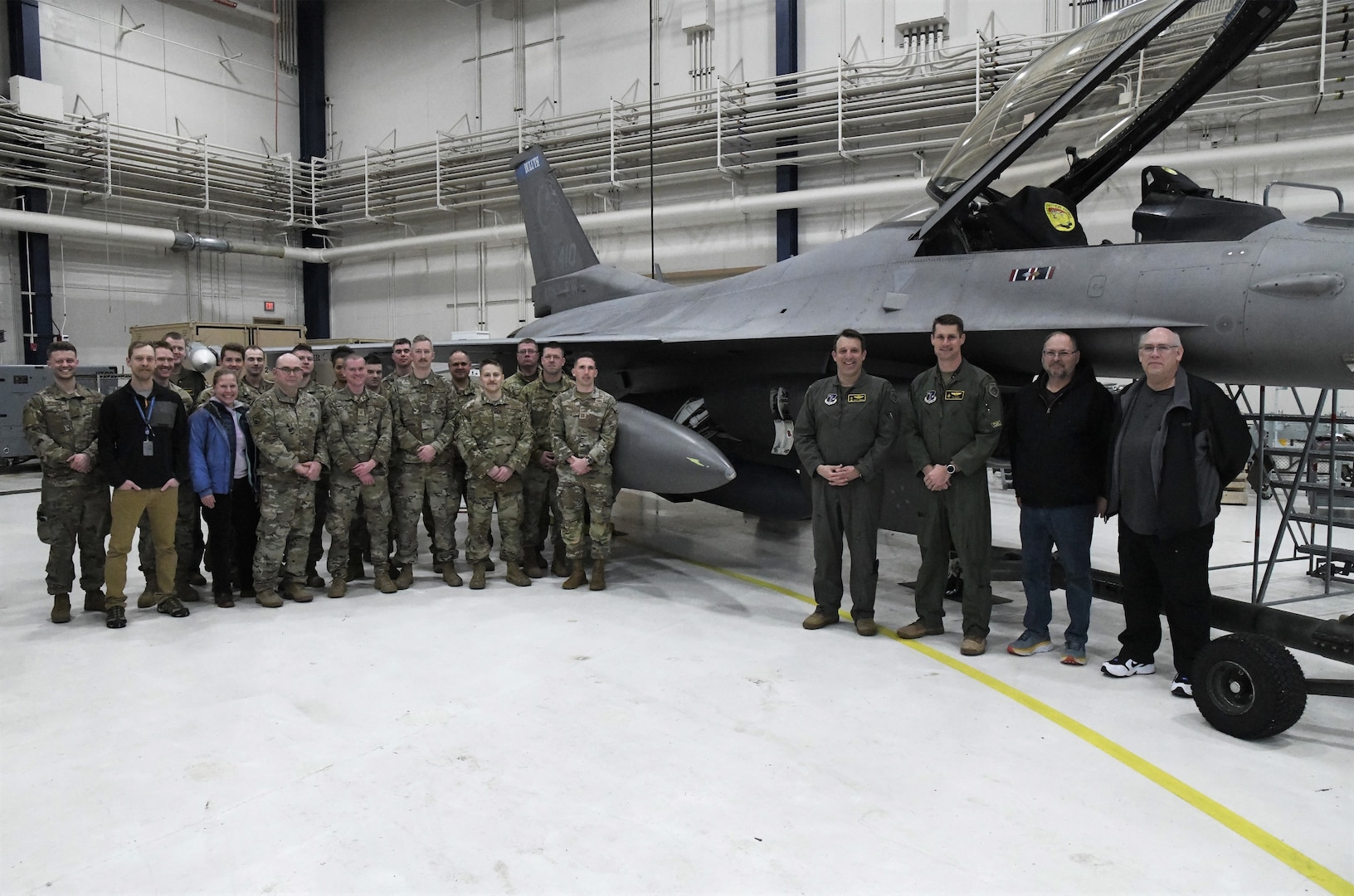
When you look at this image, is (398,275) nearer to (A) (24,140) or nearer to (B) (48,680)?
(A) (24,140)

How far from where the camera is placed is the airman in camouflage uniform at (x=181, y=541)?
5.48 m

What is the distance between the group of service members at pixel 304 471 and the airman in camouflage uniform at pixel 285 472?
11mm

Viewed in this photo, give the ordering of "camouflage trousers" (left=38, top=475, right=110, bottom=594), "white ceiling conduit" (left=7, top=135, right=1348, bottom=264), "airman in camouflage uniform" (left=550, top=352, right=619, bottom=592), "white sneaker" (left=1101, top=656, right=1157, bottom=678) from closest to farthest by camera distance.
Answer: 1. "white sneaker" (left=1101, top=656, right=1157, bottom=678)
2. "camouflage trousers" (left=38, top=475, right=110, bottom=594)
3. "airman in camouflage uniform" (left=550, top=352, right=619, bottom=592)
4. "white ceiling conduit" (left=7, top=135, right=1348, bottom=264)

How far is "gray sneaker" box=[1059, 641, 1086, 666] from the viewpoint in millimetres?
4406

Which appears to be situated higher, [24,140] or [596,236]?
[24,140]

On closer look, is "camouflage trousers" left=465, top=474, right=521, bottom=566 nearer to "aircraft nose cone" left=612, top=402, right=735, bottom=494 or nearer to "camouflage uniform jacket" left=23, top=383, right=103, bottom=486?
"aircraft nose cone" left=612, top=402, right=735, bottom=494

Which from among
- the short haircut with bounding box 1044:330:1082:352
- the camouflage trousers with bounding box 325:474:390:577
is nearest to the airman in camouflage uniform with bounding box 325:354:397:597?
the camouflage trousers with bounding box 325:474:390:577

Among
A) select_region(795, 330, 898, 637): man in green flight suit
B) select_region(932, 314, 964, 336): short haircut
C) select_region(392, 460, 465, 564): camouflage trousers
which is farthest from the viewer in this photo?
select_region(392, 460, 465, 564): camouflage trousers

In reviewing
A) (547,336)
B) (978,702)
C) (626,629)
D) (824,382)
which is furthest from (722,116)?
(978,702)

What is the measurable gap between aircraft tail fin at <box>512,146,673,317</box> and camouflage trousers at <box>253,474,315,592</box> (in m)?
4.92

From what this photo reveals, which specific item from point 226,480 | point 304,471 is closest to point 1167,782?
point 304,471

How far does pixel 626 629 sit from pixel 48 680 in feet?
9.92

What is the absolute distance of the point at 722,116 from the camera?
13602mm

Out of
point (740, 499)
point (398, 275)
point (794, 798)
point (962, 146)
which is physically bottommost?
point (794, 798)
